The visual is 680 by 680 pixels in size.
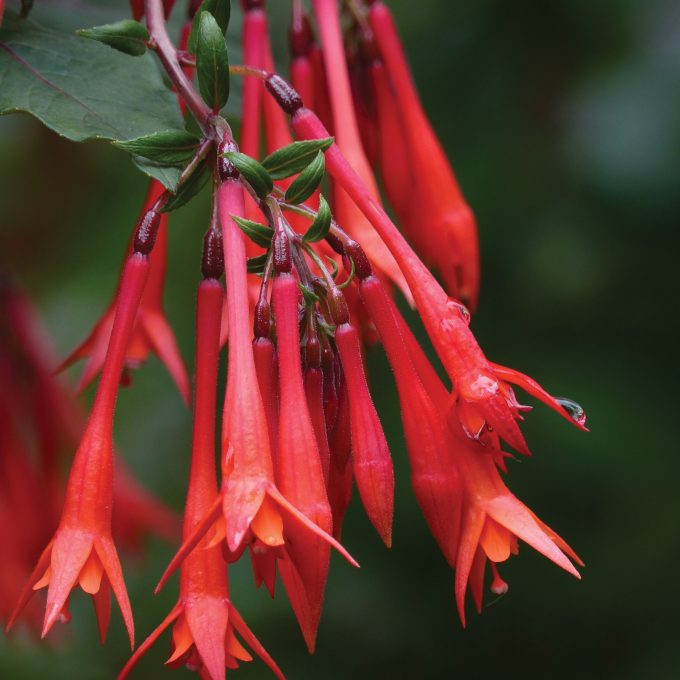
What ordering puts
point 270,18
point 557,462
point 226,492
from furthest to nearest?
point 557,462, point 270,18, point 226,492

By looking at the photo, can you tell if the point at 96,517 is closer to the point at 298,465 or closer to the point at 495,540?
the point at 298,465

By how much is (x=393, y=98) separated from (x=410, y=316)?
88 cm

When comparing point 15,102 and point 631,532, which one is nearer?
point 15,102

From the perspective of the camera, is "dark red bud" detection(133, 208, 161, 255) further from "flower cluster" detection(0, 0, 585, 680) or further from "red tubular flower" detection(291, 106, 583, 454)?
"red tubular flower" detection(291, 106, 583, 454)

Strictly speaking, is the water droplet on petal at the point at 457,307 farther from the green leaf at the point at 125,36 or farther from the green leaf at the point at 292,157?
the green leaf at the point at 125,36

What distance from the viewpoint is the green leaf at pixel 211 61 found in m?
0.89

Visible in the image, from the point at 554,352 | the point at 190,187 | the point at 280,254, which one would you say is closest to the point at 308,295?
the point at 280,254

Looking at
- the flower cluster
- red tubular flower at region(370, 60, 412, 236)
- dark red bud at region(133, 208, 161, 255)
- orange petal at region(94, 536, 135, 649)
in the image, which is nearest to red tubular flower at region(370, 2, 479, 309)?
red tubular flower at region(370, 60, 412, 236)

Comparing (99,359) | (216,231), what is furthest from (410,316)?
(216,231)

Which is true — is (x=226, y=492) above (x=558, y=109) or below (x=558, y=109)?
above

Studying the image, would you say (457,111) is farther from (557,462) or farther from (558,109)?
(557,462)

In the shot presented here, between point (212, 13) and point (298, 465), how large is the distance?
0.46m

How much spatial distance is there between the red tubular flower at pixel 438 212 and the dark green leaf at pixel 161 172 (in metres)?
0.38

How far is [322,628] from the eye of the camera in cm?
224
